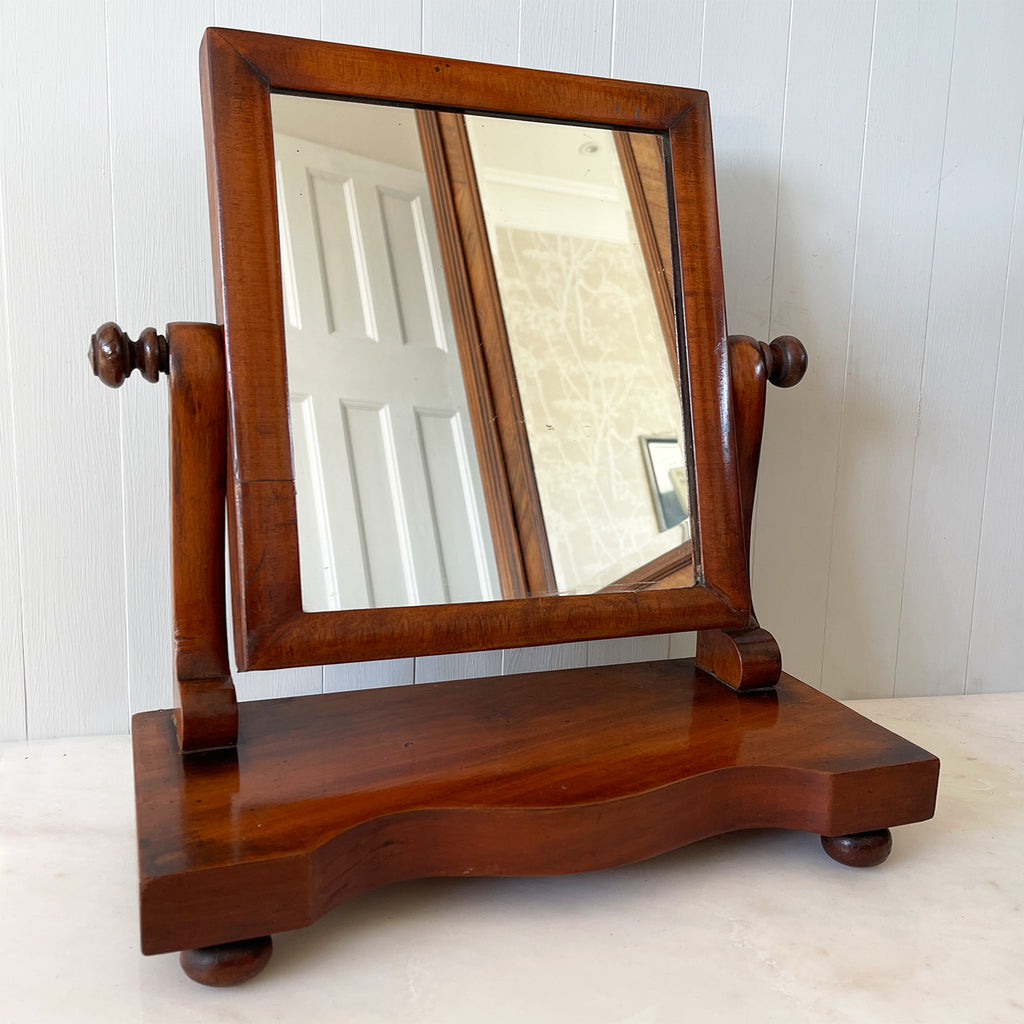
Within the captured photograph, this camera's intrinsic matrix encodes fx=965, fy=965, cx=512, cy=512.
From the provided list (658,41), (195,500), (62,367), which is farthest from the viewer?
(658,41)

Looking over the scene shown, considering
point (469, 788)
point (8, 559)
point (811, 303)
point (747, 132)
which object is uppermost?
point (747, 132)

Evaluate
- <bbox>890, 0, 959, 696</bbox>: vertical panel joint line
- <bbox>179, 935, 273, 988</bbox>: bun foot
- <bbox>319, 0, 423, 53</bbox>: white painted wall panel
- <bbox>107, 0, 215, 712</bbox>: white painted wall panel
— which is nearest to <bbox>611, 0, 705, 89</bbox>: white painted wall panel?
<bbox>319, 0, 423, 53</bbox>: white painted wall panel

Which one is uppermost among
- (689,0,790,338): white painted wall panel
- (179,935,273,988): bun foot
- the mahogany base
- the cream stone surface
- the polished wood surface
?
(689,0,790,338): white painted wall panel

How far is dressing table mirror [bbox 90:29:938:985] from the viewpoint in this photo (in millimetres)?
757

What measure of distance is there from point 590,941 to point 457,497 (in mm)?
388

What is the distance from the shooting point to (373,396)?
0.86 m

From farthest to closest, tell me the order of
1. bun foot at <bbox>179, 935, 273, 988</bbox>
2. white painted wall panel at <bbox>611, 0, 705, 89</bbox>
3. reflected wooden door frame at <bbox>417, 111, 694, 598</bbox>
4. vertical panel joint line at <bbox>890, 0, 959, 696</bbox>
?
vertical panel joint line at <bbox>890, 0, 959, 696</bbox>
white painted wall panel at <bbox>611, 0, 705, 89</bbox>
reflected wooden door frame at <bbox>417, 111, 694, 598</bbox>
bun foot at <bbox>179, 935, 273, 988</bbox>

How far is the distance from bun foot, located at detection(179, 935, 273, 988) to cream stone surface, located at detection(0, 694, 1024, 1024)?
0.06 feet

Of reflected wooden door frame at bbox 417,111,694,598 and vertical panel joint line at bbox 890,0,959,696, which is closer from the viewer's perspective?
reflected wooden door frame at bbox 417,111,694,598

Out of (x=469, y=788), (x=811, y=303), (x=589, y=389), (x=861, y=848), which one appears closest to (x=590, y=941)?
(x=469, y=788)

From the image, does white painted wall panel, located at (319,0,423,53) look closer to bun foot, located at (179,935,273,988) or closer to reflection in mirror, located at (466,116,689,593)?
reflection in mirror, located at (466,116,689,593)

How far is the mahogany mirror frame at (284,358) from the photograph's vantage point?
0.80 metres

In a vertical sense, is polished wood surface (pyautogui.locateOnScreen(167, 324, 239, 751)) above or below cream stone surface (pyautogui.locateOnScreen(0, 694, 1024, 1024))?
above

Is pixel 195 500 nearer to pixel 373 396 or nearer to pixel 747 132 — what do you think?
pixel 373 396
